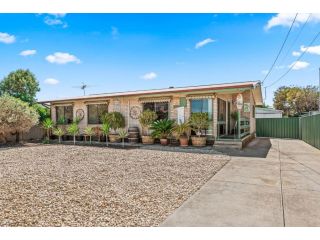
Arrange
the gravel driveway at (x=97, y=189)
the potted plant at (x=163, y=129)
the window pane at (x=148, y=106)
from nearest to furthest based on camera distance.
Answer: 1. the gravel driveway at (x=97, y=189)
2. the potted plant at (x=163, y=129)
3. the window pane at (x=148, y=106)

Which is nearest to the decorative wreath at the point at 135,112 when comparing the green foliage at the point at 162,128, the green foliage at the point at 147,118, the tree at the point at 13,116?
the green foliage at the point at 147,118

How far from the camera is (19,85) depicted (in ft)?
90.5

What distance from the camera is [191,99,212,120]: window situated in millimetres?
10891

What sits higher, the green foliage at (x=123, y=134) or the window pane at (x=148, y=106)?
the window pane at (x=148, y=106)

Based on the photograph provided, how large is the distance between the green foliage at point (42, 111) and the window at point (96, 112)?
3665 millimetres

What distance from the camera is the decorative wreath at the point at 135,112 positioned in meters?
12.6

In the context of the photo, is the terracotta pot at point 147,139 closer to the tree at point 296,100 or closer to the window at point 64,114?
the window at point 64,114

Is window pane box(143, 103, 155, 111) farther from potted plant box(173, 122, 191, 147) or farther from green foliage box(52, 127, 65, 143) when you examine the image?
green foliage box(52, 127, 65, 143)

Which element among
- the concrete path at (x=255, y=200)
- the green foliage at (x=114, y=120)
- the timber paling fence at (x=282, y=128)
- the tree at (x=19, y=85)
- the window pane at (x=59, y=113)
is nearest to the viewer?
the concrete path at (x=255, y=200)

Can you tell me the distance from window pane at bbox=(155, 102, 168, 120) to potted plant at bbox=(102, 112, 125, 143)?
6.85 ft

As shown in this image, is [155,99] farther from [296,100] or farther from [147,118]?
[296,100]

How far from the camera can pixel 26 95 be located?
27953 millimetres
